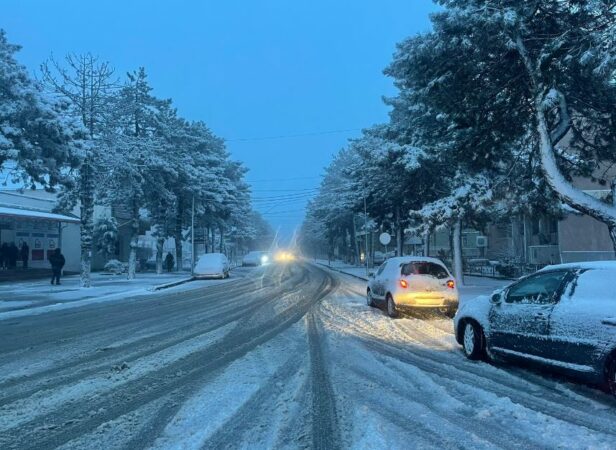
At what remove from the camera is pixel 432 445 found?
467 centimetres

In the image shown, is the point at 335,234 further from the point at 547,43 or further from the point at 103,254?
the point at 547,43

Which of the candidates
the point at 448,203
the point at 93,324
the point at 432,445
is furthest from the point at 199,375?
the point at 448,203

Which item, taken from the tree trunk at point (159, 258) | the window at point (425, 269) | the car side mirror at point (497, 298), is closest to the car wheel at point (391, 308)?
the window at point (425, 269)

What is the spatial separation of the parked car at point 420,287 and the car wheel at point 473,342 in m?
4.73

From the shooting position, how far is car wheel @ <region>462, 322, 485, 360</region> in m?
8.30

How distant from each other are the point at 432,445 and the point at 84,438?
3049mm

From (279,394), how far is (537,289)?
3.70 metres

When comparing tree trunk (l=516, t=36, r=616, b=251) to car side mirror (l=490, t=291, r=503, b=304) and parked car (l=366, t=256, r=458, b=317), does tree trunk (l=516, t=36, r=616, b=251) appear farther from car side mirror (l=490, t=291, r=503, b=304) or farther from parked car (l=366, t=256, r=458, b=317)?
car side mirror (l=490, t=291, r=503, b=304)

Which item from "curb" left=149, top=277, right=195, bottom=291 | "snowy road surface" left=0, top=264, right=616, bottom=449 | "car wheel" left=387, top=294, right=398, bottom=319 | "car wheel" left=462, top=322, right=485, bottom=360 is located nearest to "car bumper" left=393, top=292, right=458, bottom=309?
"car wheel" left=387, top=294, right=398, bottom=319

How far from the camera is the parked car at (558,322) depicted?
606cm

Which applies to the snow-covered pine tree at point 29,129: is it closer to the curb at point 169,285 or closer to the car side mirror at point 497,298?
the curb at point 169,285

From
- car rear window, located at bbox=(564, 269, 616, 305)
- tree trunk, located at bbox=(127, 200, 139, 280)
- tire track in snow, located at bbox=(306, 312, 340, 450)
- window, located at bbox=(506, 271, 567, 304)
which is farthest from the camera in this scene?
tree trunk, located at bbox=(127, 200, 139, 280)

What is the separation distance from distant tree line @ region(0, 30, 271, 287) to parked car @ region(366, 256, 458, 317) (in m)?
11.7

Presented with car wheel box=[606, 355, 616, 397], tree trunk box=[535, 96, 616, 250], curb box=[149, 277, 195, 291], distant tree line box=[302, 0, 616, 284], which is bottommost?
curb box=[149, 277, 195, 291]
